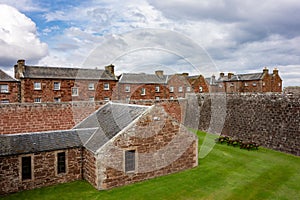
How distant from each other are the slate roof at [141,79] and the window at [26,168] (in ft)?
91.5

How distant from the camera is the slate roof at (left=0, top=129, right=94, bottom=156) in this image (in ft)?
37.1

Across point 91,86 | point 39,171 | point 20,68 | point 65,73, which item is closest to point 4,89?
point 20,68

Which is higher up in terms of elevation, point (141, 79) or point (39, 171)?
point (141, 79)

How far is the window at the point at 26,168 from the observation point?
11.4 m

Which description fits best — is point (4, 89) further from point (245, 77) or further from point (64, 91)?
point (245, 77)

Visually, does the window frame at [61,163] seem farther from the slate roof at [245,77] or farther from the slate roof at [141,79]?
the slate roof at [245,77]

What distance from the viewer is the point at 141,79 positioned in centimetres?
4153

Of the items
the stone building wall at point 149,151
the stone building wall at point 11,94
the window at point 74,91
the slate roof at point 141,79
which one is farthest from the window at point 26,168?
the slate roof at point 141,79

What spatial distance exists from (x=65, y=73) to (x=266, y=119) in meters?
26.1

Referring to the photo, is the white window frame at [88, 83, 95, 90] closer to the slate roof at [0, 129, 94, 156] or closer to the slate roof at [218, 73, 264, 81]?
the slate roof at [0, 129, 94, 156]

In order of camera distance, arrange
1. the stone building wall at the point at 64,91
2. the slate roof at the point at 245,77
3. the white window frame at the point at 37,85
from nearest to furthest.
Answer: the stone building wall at the point at 64,91 < the white window frame at the point at 37,85 < the slate roof at the point at 245,77

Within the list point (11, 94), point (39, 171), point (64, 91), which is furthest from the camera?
point (64, 91)

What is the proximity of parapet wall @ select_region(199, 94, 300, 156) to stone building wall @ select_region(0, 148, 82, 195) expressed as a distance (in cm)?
1402

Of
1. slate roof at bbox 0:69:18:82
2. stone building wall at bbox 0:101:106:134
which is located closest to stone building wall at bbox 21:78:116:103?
slate roof at bbox 0:69:18:82
